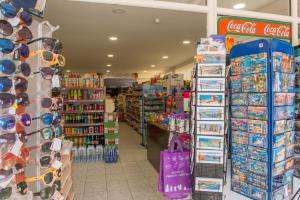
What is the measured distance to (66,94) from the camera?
239 inches

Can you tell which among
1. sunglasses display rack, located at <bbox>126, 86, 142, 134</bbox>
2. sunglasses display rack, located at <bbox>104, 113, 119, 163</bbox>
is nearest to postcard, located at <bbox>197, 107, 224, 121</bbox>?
sunglasses display rack, located at <bbox>104, 113, 119, 163</bbox>

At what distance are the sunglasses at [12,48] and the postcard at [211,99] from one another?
153 centimetres

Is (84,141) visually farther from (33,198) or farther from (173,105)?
(33,198)

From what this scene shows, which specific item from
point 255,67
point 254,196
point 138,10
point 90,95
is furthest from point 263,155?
point 90,95

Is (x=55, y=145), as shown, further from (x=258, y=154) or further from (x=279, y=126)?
(x=279, y=126)

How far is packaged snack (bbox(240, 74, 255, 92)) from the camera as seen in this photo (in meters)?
2.22

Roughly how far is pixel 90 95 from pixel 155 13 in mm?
2834

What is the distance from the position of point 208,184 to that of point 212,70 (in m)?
1.12

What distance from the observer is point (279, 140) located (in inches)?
86.3

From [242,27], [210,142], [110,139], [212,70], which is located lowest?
[110,139]

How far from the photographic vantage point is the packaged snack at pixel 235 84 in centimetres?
234

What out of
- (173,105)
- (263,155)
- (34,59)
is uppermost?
(34,59)

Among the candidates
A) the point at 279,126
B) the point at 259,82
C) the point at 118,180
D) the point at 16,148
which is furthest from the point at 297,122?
the point at 118,180

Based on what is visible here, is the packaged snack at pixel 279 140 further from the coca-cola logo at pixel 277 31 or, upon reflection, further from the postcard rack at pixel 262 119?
the coca-cola logo at pixel 277 31
